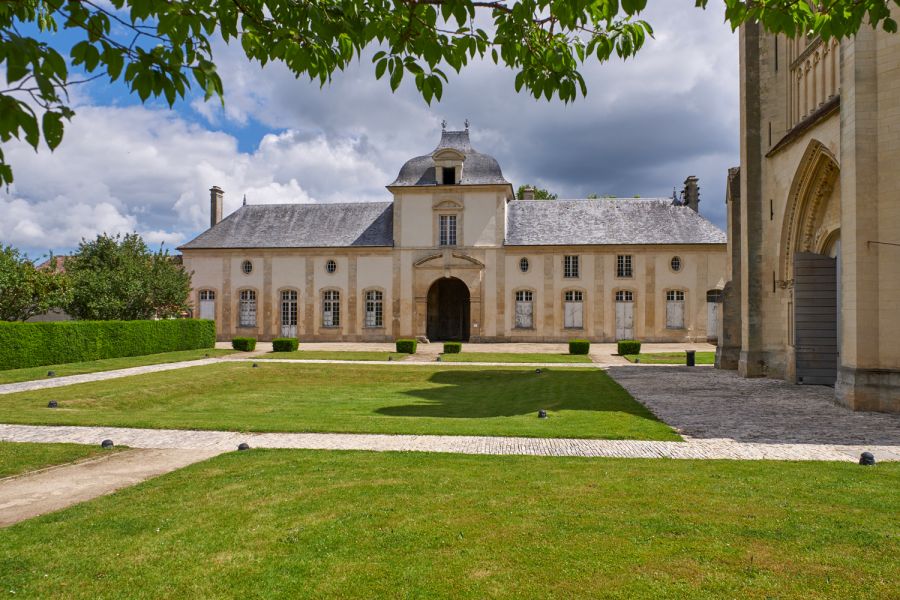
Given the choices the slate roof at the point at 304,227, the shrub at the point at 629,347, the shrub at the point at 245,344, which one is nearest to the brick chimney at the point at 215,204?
the slate roof at the point at 304,227

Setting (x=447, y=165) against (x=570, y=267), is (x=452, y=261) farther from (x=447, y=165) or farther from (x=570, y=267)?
(x=570, y=267)

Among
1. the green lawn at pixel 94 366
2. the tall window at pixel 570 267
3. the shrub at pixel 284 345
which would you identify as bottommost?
the green lawn at pixel 94 366

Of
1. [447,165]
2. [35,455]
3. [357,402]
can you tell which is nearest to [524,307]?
[447,165]

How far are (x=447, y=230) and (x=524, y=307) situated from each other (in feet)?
20.2

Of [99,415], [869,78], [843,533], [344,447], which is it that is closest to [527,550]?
[843,533]

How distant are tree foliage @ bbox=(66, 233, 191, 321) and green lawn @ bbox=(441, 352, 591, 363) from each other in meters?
13.8

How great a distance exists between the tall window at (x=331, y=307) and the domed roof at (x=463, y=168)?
7.20 metres

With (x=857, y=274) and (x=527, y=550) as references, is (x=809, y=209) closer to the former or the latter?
(x=857, y=274)

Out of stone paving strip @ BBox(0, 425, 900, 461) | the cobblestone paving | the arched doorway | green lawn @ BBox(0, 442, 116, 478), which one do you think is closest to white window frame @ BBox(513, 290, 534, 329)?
the arched doorway

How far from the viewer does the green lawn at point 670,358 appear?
2309 centimetres

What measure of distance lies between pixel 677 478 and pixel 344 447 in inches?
161

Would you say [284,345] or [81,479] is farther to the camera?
[284,345]

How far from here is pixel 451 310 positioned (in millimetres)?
37344

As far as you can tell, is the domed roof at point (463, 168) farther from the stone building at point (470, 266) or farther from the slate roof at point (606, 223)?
the slate roof at point (606, 223)
